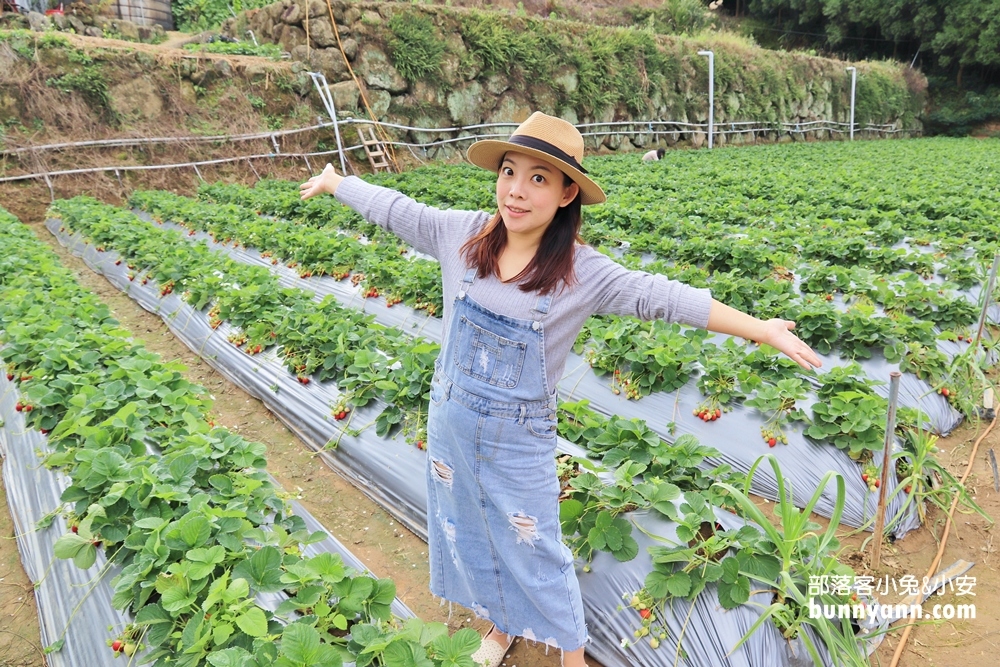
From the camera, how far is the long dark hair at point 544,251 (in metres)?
1.79

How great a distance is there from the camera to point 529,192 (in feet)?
5.82

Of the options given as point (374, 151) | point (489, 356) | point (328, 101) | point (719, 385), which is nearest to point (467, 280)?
point (489, 356)

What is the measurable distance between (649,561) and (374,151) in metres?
14.6

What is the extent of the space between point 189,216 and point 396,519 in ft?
23.2

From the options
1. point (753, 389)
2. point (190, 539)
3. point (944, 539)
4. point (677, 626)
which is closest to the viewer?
point (190, 539)

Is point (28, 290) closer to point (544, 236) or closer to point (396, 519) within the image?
point (396, 519)

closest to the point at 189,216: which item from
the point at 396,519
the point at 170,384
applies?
the point at 170,384

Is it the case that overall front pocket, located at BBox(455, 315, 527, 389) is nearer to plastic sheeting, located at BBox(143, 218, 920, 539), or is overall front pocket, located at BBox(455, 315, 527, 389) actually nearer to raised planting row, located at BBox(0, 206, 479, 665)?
raised planting row, located at BBox(0, 206, 479, 665)

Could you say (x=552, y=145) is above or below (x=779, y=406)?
above

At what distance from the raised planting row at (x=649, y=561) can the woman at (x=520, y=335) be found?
355 mm

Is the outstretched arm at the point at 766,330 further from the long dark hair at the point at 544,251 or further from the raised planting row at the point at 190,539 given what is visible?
the raised planting row at the point at 190,539

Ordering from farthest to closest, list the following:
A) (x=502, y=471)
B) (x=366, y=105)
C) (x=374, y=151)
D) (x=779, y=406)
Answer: (x=366, y=105) < (x=374, y=151) < (x=779, y=406) < (x=502, y=471)

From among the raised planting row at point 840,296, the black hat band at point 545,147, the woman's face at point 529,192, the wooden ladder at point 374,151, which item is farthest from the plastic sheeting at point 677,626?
the wooden ladder at point 374,151

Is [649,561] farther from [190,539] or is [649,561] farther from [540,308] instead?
[190,539]
